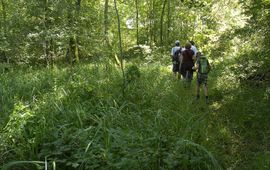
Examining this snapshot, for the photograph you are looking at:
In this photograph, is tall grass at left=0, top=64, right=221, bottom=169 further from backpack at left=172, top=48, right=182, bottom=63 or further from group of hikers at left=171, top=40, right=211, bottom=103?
backpack at left=172, top=48, right=182, bottom=63

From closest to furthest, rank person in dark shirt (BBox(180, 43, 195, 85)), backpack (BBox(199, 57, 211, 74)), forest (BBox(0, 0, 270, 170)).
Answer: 1. forest (BBox(0, 0, 270, 170))
2. backpack (BBox(199, 57, 211, 74))
3. person in dark shirt (BBox(180, 43, 195, 85))

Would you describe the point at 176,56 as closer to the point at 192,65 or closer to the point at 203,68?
the point at 192,65

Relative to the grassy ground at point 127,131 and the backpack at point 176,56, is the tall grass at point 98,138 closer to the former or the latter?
the grassy ground at point 127,131

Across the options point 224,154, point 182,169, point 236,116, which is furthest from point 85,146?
point 236,116

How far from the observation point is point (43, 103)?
257 inches

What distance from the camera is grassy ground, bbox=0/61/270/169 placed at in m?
4.40

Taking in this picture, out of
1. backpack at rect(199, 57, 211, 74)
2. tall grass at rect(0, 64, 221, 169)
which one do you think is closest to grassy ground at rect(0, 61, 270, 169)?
tall grass at rect(0, 64, 221, 169)

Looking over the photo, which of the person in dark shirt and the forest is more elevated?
the person in dark shirt

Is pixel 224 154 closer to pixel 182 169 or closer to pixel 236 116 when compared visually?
pixel 182 169

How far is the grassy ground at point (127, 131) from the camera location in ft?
14.4

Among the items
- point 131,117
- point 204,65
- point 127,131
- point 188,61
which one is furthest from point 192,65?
point 127,131

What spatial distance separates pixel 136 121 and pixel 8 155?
7.68 feet

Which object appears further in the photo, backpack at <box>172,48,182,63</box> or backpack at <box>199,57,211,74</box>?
backpack at <box>172,48,182,63</box>

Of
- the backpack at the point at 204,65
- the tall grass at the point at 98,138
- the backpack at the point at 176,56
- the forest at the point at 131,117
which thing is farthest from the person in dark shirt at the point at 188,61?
the tall grass at the point at 98,138
